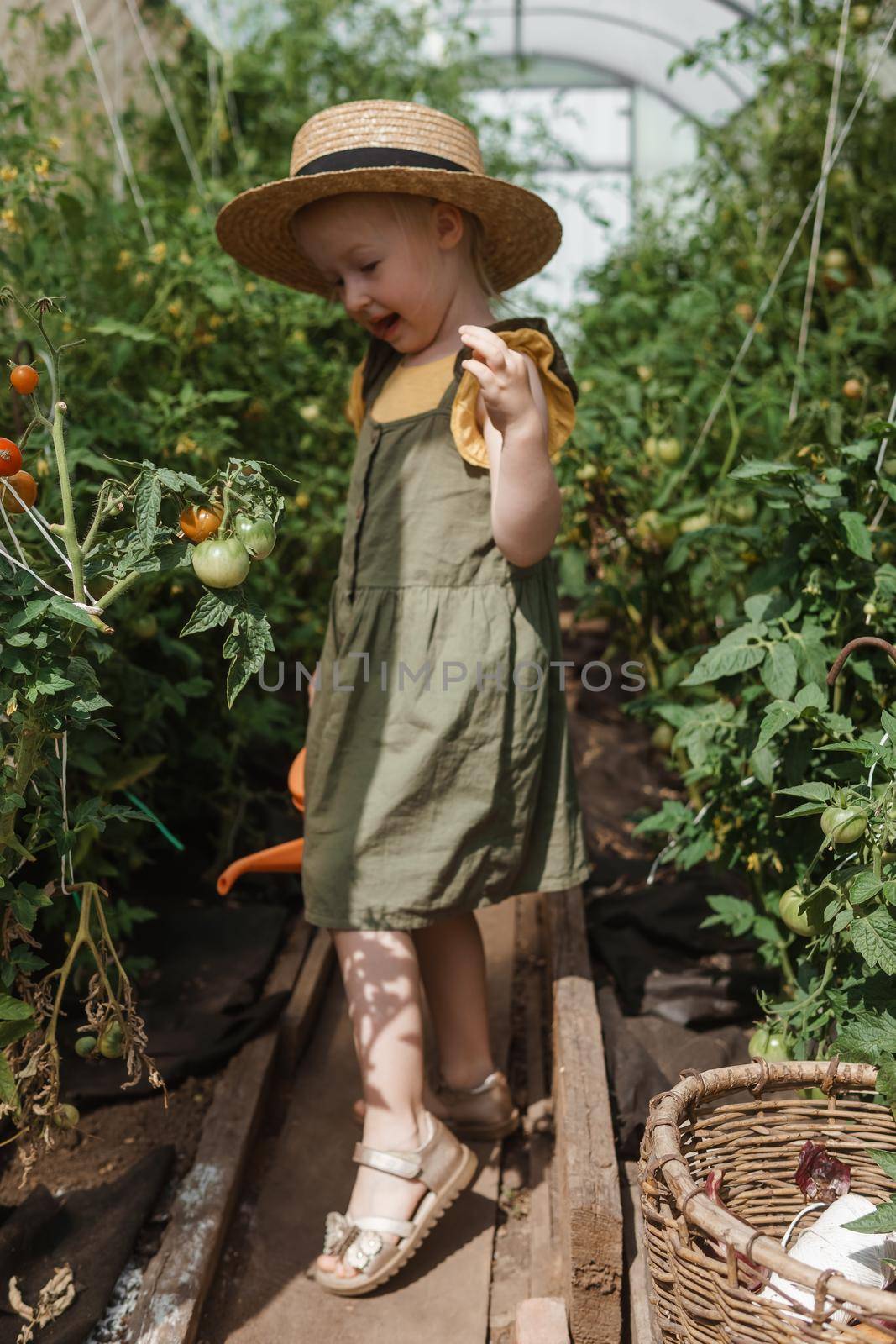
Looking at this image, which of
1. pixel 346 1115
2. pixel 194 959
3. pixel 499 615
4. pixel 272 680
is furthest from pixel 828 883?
pixel 272 680

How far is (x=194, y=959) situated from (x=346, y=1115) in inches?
16.6

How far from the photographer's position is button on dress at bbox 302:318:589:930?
1.63m

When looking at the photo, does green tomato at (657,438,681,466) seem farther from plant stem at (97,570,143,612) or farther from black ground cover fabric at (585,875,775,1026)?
plant stem at (97,570,143,612)

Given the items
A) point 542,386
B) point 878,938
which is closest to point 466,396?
point 542,386

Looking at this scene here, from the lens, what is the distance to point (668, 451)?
7.93ft

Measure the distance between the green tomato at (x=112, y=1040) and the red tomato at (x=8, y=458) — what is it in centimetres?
64

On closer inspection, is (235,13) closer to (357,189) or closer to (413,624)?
(357,189)

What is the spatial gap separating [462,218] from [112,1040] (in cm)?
119

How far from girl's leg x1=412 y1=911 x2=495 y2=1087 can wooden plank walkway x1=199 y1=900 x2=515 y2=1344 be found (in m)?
0.14

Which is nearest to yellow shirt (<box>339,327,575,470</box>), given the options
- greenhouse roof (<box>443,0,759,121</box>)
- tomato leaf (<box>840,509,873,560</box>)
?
tomato leaf (<box>840,509,873,560</box>)

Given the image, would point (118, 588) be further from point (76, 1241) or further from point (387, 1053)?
point (76, 1241)

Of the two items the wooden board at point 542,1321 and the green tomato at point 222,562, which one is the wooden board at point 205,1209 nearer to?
the wooden board at point 542,1321

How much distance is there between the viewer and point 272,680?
2.85m

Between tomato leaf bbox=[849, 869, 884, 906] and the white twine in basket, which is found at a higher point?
tomato leaf bbox=[849, 869, 884, 906]
